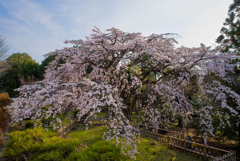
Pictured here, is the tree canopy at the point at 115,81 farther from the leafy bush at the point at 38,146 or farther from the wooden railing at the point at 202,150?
the wooden railing at the point at 202,150

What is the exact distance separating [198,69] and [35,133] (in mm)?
6848

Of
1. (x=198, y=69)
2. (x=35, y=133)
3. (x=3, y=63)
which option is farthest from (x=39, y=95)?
(x=3, y=63)

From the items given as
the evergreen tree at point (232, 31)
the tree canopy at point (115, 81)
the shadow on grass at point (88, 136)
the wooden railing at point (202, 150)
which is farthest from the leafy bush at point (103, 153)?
the evergreen tree at point (232, 31)

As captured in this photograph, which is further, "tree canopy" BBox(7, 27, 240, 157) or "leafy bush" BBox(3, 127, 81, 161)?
"leafy bush" BBox(3, 127, 81, 161)

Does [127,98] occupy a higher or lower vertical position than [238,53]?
lower

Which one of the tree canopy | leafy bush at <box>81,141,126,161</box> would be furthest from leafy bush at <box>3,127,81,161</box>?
leafy bush at <box>81,141,126,161</box>

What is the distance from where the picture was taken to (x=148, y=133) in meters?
9.34

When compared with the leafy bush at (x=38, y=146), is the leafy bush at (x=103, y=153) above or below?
above

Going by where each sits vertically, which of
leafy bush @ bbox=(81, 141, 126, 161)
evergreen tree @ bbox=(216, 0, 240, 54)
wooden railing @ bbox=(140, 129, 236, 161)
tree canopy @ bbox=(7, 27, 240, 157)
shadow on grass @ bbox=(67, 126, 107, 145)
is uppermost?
evergreen tree @ bbox=(216, 0, 240, 54)

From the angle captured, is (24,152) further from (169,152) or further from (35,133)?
(169,152)

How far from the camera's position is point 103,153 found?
3.80 metres

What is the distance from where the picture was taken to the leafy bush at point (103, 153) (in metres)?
3.59

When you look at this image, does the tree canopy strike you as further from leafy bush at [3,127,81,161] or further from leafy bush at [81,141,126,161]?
leafy bush at [3,127,81,161]

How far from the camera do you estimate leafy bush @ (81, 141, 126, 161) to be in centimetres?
359
